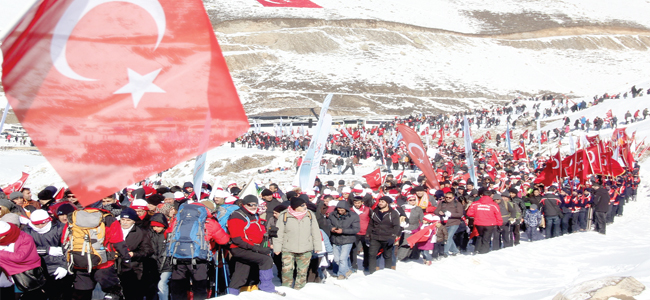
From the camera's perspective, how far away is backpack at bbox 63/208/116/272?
5.17m

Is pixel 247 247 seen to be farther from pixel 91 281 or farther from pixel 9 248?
pixel 9 248

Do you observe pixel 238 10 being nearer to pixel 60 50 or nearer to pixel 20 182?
pixel 20 182

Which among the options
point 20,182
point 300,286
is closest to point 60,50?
point 300,286

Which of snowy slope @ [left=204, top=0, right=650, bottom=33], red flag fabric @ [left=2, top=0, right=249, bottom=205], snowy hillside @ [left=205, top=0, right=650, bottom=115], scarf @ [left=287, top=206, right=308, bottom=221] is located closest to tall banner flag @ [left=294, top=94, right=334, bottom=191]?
scarf @ [left=287, top=206, right=308, bottom=221]

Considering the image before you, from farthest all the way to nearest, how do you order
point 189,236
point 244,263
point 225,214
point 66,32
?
point 225,214, point 244,263, point 189,236, point 66,32

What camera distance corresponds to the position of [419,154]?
11.8 metres

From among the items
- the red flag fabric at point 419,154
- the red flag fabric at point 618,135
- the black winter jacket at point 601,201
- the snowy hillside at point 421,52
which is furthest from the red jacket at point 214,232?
the snowy hillside at point 421,52

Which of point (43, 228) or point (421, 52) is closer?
point (43, 228)

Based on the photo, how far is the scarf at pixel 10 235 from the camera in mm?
4754

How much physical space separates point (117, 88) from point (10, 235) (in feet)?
6.22

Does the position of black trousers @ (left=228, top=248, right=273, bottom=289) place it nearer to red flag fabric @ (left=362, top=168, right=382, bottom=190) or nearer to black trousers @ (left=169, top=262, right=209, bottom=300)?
black trousers @ (left=169, top=262, right=209, bottom=300)

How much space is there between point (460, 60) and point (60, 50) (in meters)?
82.1

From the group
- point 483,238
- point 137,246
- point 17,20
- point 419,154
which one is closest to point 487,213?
point 483,238

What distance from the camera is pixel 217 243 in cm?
624
